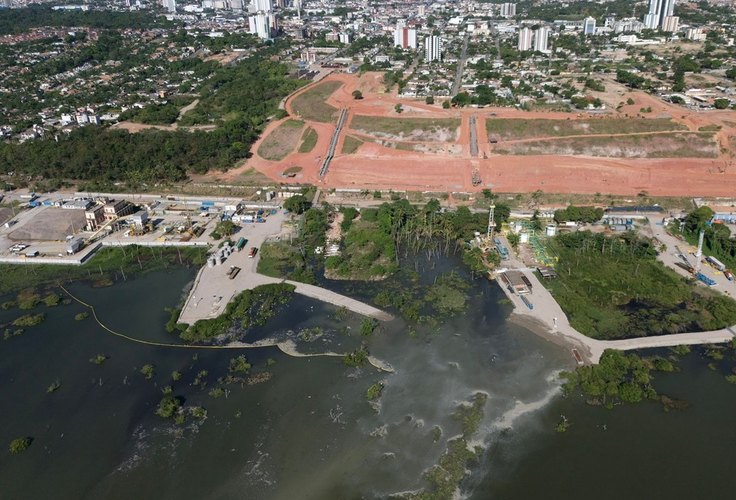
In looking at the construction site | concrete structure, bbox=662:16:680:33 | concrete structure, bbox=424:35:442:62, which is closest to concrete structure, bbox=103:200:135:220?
the construction site

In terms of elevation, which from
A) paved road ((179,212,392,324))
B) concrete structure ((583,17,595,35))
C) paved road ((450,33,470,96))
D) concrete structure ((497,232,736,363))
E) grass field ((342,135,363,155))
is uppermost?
concrete structure ((583,17,595,35))

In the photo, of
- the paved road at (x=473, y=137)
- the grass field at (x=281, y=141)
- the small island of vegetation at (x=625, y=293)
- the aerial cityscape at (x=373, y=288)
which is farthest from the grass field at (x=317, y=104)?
the small island of vegetation at (x=625, y=293)

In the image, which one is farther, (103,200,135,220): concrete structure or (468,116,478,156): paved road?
(468,116,478,156): paved road

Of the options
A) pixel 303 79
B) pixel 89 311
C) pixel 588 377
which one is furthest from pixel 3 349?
pixel 303 79

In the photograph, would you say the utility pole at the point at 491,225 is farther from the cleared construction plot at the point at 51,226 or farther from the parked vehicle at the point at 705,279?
the cleared construction plot at the point at 51,226

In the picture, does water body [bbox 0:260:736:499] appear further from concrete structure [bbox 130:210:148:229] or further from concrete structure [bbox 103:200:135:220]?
concrete structure [bbox 103:200:135:220]

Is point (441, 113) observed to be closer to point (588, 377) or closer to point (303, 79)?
point (303, 79)
